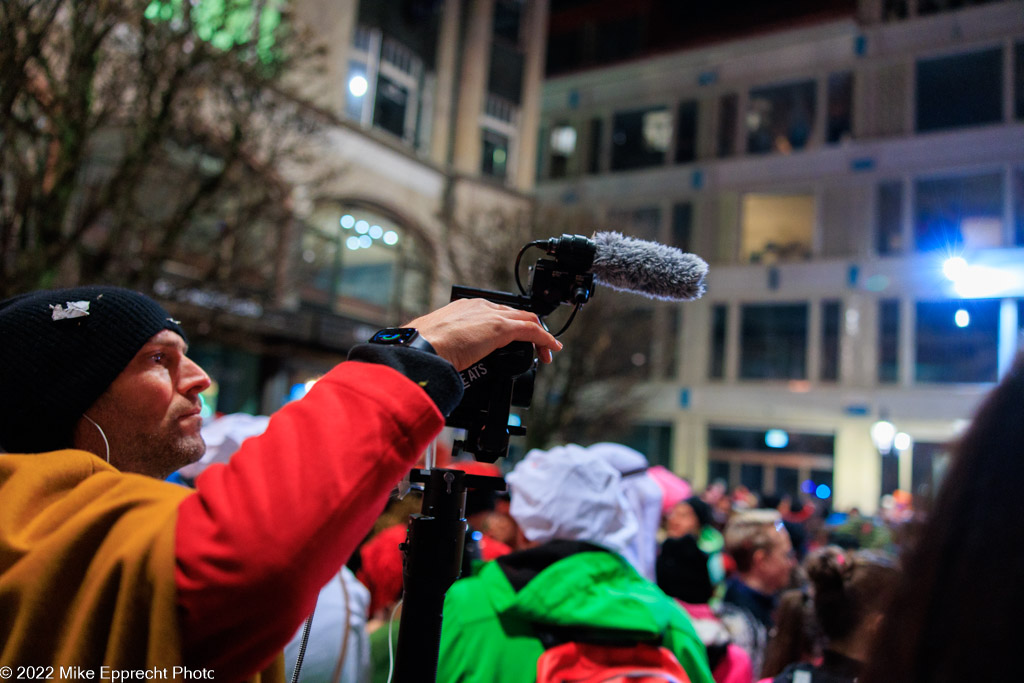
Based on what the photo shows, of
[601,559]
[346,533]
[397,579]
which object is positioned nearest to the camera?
[346,533]

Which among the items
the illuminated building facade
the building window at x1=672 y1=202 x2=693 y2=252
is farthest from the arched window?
the building window at x1=672 y1=202 x2=693 y2=252

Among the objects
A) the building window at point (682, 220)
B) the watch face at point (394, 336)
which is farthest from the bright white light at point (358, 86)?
the watch face at point (394, 336)

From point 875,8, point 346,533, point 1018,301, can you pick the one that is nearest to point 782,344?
point 1018,301

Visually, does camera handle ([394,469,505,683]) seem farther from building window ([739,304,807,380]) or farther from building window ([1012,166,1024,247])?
building window ([739,304,807,380])

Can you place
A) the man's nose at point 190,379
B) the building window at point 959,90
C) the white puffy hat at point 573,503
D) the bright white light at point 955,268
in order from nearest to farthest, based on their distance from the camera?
the man's nose at point 190,379 < the white puffy hat at point 573,503 < the building window at point 959,90 < the bright white light at point 955,268

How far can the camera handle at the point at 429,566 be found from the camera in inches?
56.6

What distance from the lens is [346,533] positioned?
992mm

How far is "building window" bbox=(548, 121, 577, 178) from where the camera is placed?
26.7 m

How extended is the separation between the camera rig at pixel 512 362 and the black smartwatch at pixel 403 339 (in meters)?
0.18

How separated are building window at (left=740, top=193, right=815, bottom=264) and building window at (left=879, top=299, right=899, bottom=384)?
276 cm

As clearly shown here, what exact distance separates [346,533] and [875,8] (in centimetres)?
2547

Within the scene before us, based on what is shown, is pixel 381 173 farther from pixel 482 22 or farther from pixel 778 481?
pixel 778 481

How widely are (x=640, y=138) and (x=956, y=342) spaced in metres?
11.8

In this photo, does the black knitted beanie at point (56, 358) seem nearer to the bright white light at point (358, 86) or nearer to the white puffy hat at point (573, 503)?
the white puffy hat at point (573, 503)
